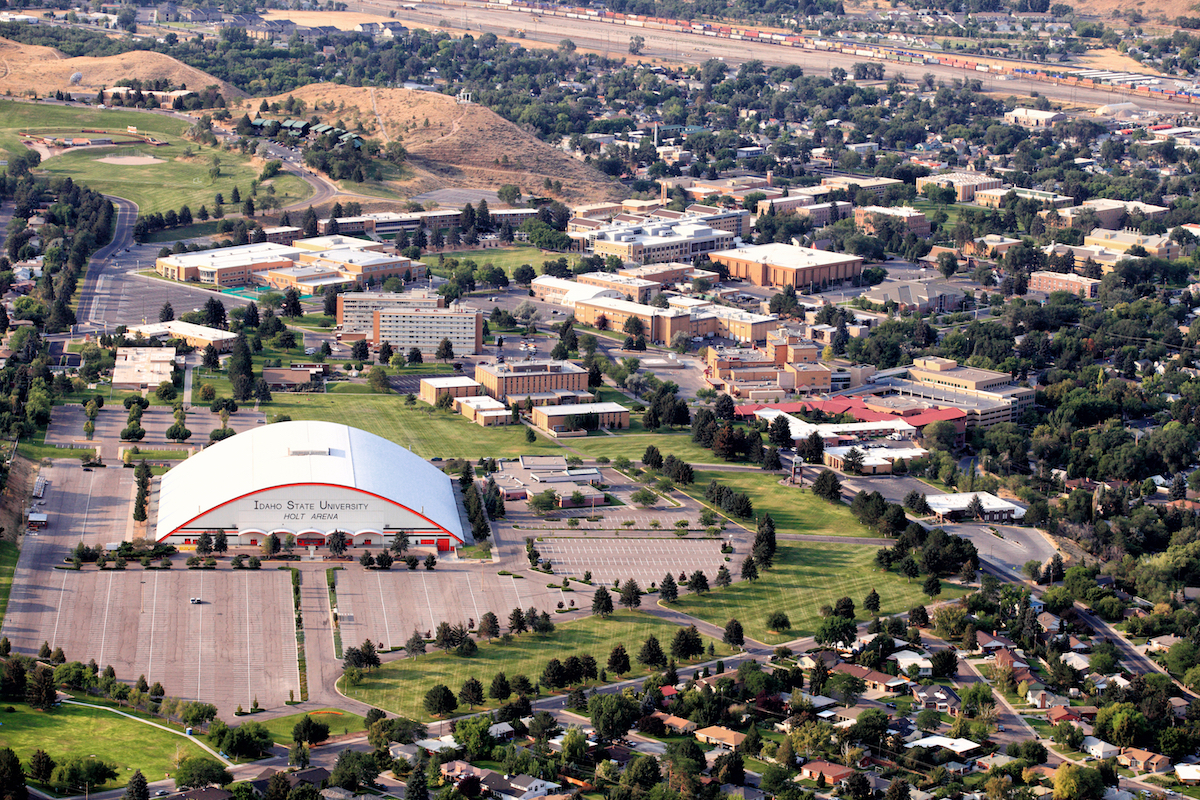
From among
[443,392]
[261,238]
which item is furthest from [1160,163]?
[443,392]

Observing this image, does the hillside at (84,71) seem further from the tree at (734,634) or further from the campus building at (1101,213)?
the tree at (734,634)

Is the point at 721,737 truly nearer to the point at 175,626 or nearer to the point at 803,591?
the point at 803,591

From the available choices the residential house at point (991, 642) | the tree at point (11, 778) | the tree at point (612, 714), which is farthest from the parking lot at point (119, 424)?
the residential house at point (991, 642)

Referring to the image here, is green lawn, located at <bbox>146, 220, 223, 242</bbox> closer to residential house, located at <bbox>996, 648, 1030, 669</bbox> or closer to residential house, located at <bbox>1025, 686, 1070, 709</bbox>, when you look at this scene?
residential house, located at <bbox>996, 648, 1030, 669</bbox>

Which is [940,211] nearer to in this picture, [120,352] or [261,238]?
[261,238]

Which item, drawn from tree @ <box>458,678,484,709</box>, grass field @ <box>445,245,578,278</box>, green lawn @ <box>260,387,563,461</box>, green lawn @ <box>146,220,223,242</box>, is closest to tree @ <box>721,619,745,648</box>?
tree @ <box>458,678,484,709</box>
